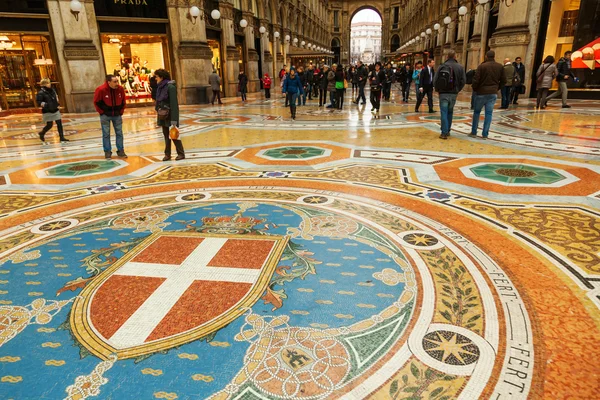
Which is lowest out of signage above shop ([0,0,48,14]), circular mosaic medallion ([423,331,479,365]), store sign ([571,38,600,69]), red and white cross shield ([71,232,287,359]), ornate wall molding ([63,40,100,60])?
circular mosaic medallion ([423,331,479,365])

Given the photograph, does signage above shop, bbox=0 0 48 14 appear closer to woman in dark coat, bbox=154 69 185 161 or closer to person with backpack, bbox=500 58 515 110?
woman in dark coat, bbox=154 69 185 161

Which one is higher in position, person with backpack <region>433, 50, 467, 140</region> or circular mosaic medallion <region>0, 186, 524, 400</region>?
person with backpack <region>433, 50, 467, 140</region>

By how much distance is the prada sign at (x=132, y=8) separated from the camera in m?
15.4

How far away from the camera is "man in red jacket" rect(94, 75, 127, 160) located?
691 centimetres

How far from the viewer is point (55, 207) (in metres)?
4.31

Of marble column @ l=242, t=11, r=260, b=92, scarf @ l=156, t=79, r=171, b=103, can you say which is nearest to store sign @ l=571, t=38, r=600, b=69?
scarf @ l=156, t=79, r=171, b=103

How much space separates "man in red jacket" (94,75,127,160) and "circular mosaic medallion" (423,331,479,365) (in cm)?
664

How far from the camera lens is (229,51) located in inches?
797

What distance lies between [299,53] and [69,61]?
18.4 metres

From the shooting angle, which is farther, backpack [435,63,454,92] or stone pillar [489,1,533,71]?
stone pillar [489,1,533,71]

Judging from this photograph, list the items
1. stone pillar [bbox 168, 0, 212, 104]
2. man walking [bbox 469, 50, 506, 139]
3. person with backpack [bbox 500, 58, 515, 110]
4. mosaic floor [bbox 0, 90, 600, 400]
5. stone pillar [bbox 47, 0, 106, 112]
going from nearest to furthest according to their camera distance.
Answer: mosaic floor [bbox 0, 90, 600, 400], man walking [bbox 469, 50, 506, 139], person with backpack [bbox 500, 58, 515, 110], stone pillar [bbox 47, 0, 106, 112], stone pillar [bbox 168, 0, 212, 104]

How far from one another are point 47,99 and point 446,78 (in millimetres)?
8854

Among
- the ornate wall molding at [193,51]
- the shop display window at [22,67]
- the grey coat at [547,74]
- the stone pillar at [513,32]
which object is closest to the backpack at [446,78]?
the grey coat at [547,74]

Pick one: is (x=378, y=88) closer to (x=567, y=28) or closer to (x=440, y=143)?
(x=440, y=143)
